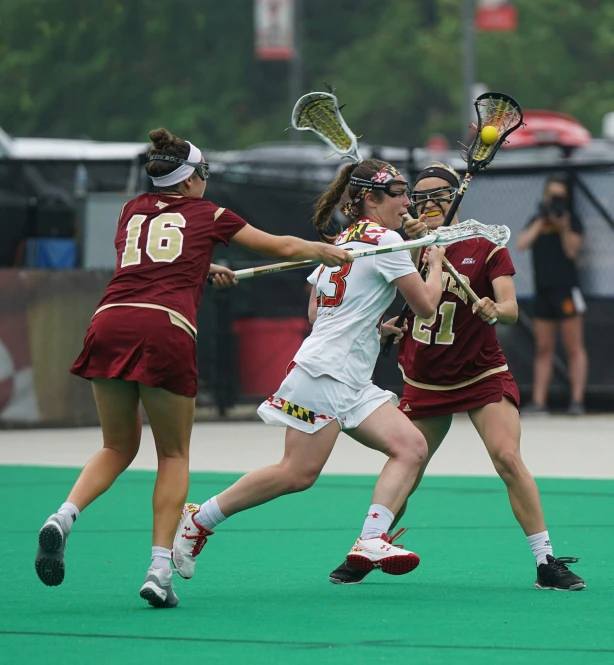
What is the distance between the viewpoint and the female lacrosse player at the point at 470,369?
6898mm

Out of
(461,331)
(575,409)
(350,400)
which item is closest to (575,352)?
(575,409)

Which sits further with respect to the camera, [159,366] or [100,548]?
[100,548]

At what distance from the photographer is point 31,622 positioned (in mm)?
6109

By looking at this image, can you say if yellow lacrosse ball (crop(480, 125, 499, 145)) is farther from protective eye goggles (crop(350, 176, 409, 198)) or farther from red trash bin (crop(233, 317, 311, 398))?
red trash bin (crop(233, 317, 311, 398))

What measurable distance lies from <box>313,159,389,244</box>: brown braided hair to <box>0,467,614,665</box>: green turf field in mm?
1628

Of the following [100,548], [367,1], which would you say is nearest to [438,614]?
[100,548]

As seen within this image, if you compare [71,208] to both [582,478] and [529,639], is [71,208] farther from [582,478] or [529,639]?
[529,639]

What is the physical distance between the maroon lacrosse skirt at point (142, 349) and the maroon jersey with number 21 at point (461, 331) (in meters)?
1.30

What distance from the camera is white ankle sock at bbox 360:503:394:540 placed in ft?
21.9

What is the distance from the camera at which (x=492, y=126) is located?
734 cm

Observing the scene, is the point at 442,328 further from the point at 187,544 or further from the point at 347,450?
the point at 347,450

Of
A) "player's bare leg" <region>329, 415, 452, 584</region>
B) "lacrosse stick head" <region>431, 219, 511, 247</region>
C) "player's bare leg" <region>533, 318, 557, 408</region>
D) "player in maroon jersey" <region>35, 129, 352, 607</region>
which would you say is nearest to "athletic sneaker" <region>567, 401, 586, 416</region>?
"player's bare leg" <region>533, 318, 557, 408</region>

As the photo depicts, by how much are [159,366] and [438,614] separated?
150 centimetres

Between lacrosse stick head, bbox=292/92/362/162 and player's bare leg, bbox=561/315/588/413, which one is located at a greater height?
lacrosse stick head, bbox=292/92/362/162
